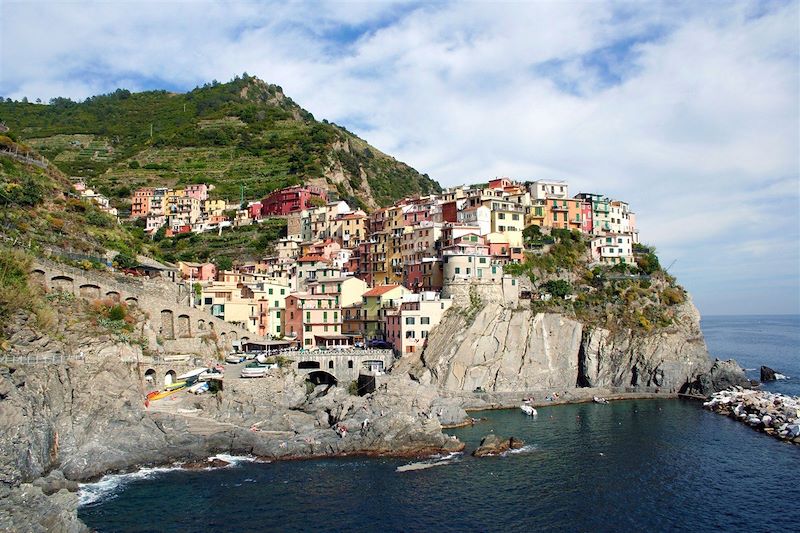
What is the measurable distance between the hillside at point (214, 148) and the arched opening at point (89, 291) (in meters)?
67.9

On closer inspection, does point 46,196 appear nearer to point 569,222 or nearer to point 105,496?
point 105,496

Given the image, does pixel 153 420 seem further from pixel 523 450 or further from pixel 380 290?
pixel 380 290

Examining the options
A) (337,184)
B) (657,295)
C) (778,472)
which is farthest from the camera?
(337,184)

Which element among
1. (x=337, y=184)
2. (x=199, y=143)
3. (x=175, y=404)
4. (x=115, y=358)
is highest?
(x=199, y=143)

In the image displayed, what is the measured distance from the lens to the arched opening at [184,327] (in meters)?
57.4

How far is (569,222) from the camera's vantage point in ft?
281

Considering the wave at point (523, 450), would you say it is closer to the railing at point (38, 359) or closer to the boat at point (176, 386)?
the boat at point (176, 386)

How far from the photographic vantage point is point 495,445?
146 ft

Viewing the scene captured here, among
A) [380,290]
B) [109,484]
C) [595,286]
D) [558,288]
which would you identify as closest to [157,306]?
[109,484]

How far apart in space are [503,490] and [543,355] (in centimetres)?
2843

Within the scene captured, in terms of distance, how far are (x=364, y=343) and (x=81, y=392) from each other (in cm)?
2924

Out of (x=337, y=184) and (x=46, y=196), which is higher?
(x=337, y=184)

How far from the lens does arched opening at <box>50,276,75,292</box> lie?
5053 cm

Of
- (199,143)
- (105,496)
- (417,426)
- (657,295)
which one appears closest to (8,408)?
(105,496)
